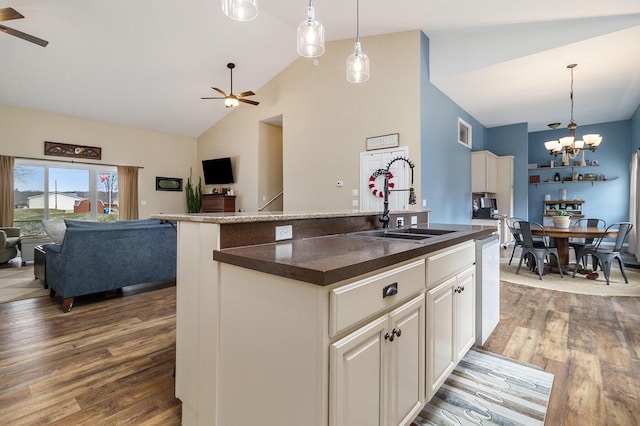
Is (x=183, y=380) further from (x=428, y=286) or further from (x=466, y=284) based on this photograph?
(x=466, y=284)

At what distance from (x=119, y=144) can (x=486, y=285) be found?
26.8ft

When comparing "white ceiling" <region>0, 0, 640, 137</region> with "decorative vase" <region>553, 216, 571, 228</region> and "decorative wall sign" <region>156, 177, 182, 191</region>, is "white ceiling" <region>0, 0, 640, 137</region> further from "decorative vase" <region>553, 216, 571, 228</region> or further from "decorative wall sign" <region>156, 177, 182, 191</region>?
"decorative vase" <region>553, 216, 571, 228</region>

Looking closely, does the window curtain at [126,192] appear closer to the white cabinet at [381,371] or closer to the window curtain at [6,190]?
the window curtain at [6,190]

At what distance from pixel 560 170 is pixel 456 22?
19.9ft

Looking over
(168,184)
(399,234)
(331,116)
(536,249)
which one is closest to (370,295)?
(399,234)

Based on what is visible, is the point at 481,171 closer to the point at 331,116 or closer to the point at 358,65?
the point at 331,116

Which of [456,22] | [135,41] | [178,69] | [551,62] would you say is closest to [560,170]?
[551,62]

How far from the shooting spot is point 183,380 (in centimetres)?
155

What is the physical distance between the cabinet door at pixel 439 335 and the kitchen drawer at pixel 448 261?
0.16ft

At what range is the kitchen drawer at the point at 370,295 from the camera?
98 centimetres

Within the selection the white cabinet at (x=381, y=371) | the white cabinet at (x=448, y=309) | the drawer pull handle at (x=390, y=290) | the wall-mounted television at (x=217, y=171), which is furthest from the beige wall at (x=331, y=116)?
the drawer pull handle at (x=390, y=290)

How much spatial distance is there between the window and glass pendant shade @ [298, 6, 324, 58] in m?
6.98

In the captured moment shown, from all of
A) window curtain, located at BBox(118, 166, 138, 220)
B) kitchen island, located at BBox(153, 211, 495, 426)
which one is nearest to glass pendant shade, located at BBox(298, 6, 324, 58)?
kitchen island, located at BBox(153, 211, 495, 426)

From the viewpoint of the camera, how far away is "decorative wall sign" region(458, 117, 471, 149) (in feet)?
19.7
